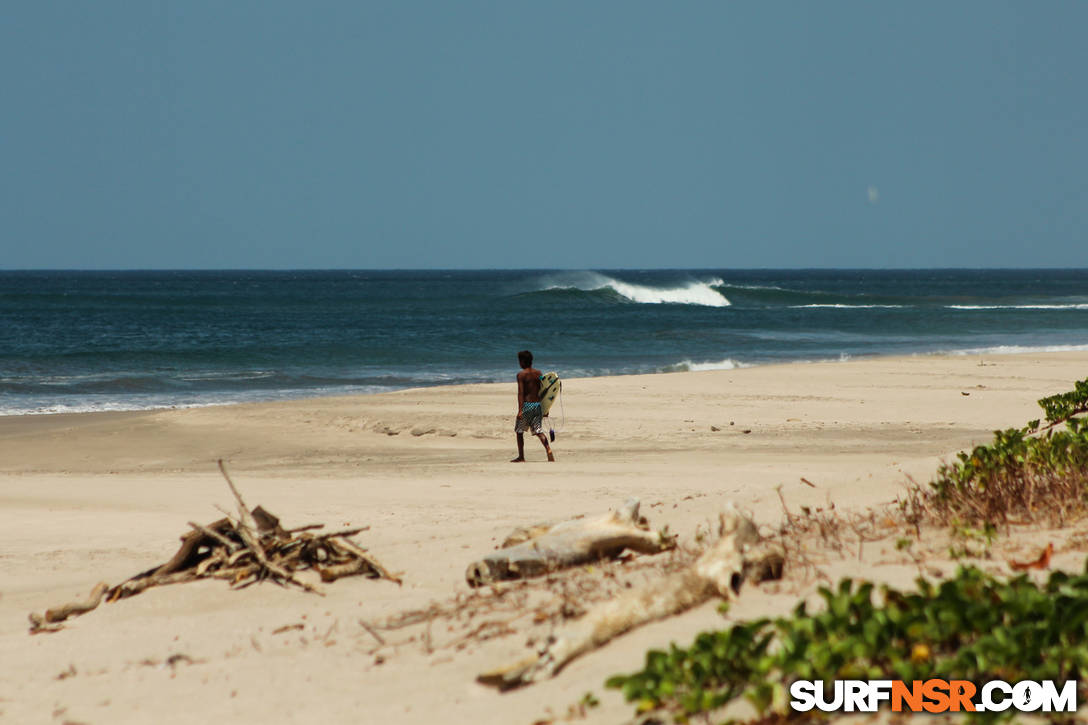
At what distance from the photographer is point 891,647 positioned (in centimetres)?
304

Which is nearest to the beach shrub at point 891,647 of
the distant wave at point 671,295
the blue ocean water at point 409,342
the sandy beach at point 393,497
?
the sandy beach at point 393,497

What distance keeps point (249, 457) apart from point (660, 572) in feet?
30.2

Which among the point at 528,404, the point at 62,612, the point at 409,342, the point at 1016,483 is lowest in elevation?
the point at 409,342

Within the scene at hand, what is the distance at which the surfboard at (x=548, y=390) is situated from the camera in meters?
11.3

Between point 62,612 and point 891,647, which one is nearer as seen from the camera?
point 891,647

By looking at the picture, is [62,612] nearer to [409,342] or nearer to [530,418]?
[530,418]

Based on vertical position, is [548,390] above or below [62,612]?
above

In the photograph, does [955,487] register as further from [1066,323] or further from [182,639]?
[1066,323]

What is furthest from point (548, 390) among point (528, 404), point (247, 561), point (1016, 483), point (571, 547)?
point (1016, 483)

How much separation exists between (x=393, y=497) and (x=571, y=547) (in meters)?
4.04

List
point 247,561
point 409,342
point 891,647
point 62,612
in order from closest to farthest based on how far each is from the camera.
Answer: point 891,647 → point 62,612 → point 247,561 → point 409,342

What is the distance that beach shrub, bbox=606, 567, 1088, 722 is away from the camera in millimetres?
2914

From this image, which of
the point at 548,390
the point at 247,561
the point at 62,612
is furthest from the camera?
the point at 548,390

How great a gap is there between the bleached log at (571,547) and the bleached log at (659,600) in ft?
2.28
